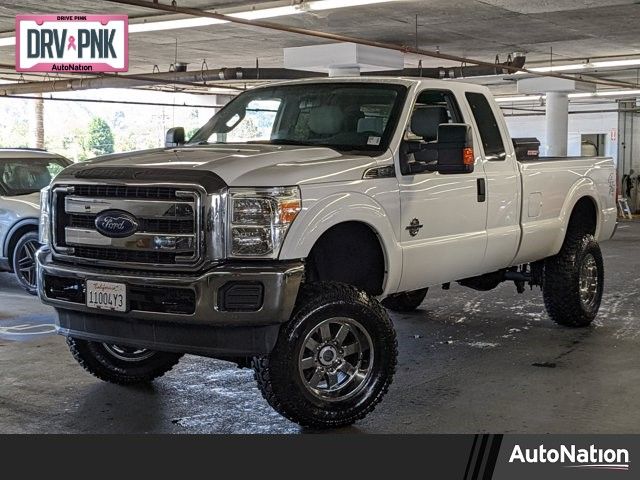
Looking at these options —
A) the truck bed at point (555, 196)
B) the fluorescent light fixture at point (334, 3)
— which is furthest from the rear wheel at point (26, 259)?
the truck bed at point (555, 196)

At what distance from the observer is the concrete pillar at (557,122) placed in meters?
24.5

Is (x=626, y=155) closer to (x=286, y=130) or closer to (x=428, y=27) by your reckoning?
(x=428, y=27)

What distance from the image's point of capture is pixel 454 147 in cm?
558

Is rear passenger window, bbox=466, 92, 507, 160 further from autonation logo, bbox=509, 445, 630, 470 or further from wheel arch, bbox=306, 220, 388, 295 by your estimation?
autonation logo, bbox=509, 445, 630, 470

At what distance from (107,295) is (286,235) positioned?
3.38 feet

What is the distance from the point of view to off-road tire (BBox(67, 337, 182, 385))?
5.79m

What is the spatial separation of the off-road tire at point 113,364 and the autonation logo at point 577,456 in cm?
252

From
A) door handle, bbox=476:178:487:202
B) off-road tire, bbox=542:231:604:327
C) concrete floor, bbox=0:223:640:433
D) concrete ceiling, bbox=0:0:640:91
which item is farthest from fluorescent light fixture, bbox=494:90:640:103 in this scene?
door handle, bbox=476:178:487:202

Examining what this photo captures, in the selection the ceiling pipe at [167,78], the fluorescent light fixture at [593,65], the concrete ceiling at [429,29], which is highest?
the concrete ceiling at [429,29]

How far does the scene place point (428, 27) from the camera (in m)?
15.3

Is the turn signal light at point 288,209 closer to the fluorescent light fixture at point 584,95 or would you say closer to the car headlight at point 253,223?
the car headlight at point 253,223

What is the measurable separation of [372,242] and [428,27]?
10.6 meters

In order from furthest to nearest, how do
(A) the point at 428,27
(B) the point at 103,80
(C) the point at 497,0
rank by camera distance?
1. (B) the point at 103,80
2. (A) the point at 428,27
3. (C) the point at 497,0

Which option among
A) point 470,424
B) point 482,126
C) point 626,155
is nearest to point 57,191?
point 470,424
